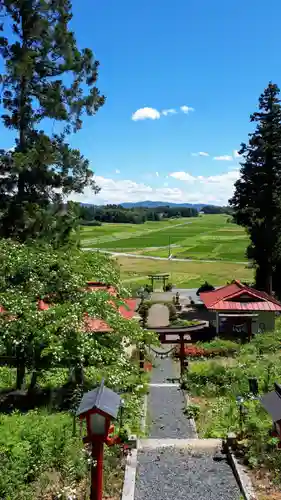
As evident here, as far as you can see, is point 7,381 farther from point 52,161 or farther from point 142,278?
point 142,278

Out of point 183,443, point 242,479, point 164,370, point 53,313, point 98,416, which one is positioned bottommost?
point 164,370

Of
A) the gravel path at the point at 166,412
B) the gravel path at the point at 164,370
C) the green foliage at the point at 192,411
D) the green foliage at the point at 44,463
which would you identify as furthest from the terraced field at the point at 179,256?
the green foliage at the point at 44,463

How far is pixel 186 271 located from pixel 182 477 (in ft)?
205

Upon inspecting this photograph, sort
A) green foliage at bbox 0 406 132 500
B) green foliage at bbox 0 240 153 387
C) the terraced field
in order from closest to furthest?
1. green foliage at bbox 0 406 132 500
2. green foliage at bbox 0 240 153 387
3. the terraced field

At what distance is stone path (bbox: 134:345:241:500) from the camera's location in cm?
901

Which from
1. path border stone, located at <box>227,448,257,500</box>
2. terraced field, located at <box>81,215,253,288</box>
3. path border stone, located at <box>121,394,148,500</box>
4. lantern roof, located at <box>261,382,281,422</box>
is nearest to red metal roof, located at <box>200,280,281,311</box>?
terraced field, located at <box>81,215,253,288</box>

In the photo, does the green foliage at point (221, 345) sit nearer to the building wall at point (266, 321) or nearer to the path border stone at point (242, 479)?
the building wall at point (266, 321)

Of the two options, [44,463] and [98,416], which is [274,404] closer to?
[98,416]

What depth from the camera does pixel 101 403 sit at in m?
6.49

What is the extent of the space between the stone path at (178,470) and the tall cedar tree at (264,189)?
80.9 ft

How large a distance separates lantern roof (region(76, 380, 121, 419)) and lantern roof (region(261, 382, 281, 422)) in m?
2.27

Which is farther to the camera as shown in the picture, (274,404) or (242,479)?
(242,479)

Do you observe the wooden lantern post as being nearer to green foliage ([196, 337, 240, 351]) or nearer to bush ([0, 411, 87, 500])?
bush ([0, 411, 87, 500])

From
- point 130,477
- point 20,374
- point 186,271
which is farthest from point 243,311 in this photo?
point 186,271
